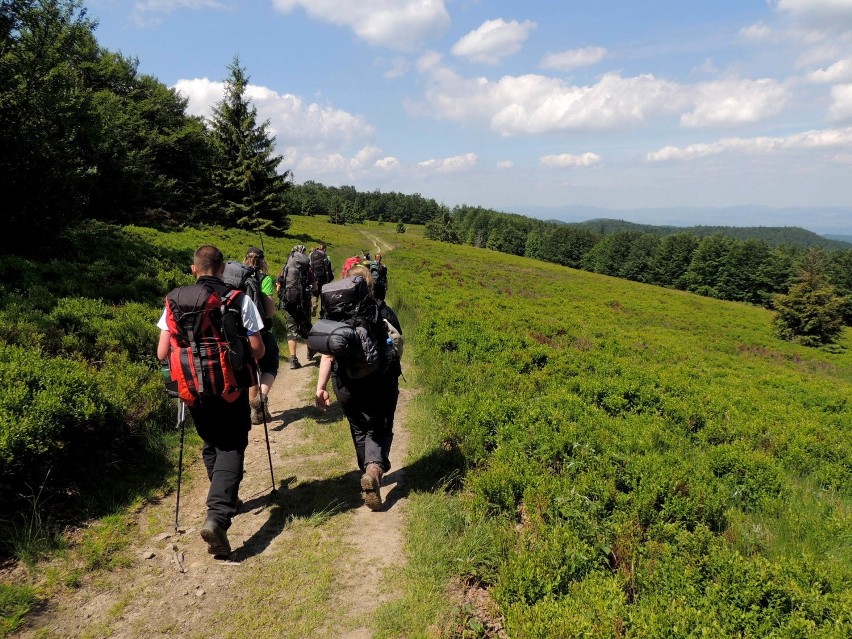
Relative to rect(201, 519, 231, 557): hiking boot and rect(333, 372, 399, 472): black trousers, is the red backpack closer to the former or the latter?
rect(201, 519, 231, 557): hiking boot

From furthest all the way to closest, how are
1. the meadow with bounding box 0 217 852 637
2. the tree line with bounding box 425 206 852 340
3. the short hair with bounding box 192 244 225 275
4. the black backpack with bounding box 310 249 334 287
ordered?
the tree line with bounding box 425 206 852 340
the black backpack with bounding box 310 249 334 287
the short hair with bounding box 192 244 225 275
the meadow with bounding box 0 217 852 637

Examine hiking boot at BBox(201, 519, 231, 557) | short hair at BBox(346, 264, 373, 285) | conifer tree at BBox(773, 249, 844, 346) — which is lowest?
conifer tree at BBox(773, 249, 844, 346)

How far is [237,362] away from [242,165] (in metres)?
32.7

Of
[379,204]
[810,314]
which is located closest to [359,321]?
[810,314]

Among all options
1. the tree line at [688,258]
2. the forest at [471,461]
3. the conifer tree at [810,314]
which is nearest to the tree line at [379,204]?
the tree line at [688,258]

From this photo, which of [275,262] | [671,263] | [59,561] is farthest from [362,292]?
[671,263]

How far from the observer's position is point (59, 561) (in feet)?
11.8

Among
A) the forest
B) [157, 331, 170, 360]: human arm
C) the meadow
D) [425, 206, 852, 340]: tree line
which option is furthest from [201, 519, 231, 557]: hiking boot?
[425, 206, 852, 340]: tree line

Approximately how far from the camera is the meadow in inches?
116

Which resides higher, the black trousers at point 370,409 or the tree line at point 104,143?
the tree line at point 104,143

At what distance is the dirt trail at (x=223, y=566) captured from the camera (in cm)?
315

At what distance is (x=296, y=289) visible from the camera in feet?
30.0

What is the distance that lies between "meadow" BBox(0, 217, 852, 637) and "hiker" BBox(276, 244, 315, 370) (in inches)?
102

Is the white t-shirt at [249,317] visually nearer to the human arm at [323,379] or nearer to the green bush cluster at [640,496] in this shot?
the human arm at [323,379]
